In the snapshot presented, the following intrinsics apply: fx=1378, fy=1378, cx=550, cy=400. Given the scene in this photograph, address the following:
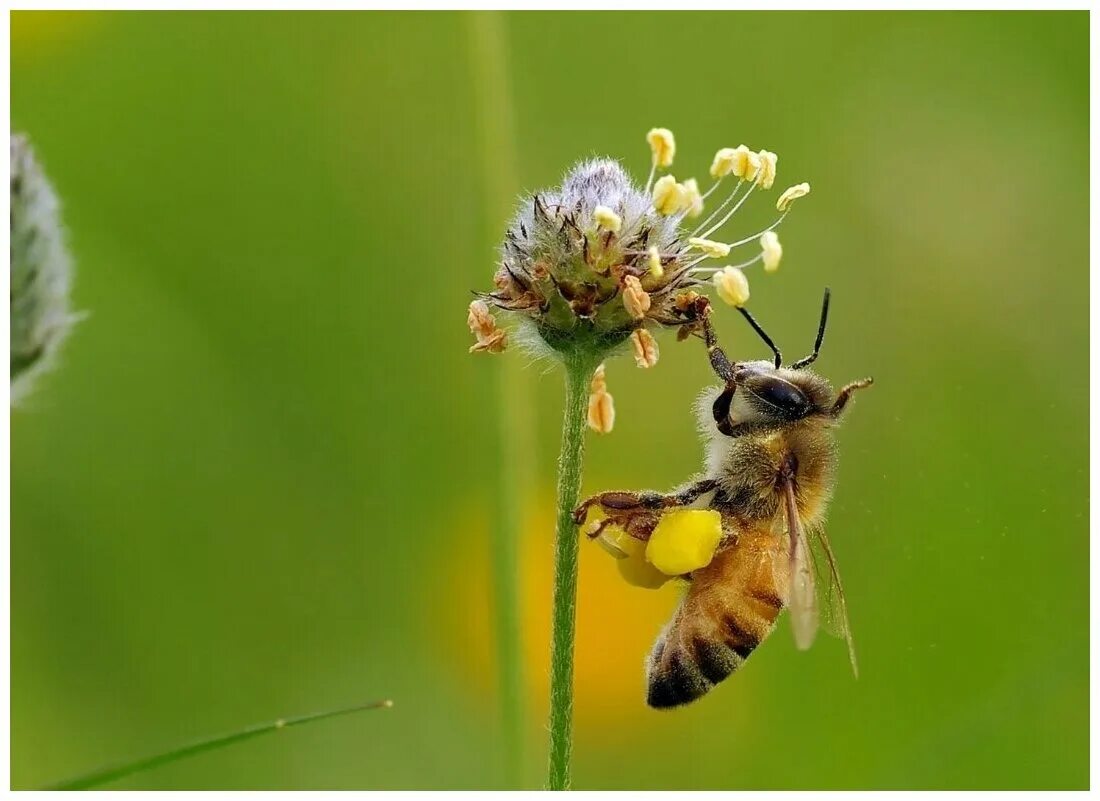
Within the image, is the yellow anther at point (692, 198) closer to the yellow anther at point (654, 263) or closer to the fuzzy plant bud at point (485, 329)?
the yellow anther at point (654, 263)

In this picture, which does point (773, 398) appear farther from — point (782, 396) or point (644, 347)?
point (644, 347)

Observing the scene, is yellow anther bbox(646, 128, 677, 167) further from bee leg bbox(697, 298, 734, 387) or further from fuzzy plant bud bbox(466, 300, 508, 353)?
fuzzy plant bud bbox(466, 300, 508, 353)

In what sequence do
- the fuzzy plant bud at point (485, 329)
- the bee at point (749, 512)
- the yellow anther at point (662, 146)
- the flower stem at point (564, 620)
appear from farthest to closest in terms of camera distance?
the bee at point (749, 512), the yellow anther at point (662, 146), the fuzzy plant bud at point (485, 329), the flower stem at point (564, 620)

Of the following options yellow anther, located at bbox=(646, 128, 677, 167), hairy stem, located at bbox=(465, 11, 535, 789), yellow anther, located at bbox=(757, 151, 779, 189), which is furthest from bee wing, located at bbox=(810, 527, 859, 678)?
yellow anther, located at bbox=(646, 128, 677, 167)

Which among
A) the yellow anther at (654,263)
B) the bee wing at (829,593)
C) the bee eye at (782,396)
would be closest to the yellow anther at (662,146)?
the yellow anther at (654,263)

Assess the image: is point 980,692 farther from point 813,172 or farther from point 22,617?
point 22,617

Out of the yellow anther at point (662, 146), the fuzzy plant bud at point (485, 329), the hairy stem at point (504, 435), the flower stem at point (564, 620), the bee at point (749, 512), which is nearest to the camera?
the flower stem at point (564, 620)

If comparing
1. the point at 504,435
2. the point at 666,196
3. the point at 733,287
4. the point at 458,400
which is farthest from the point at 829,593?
the point at 458,400

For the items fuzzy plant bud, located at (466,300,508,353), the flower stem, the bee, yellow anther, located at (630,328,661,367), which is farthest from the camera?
the bee
